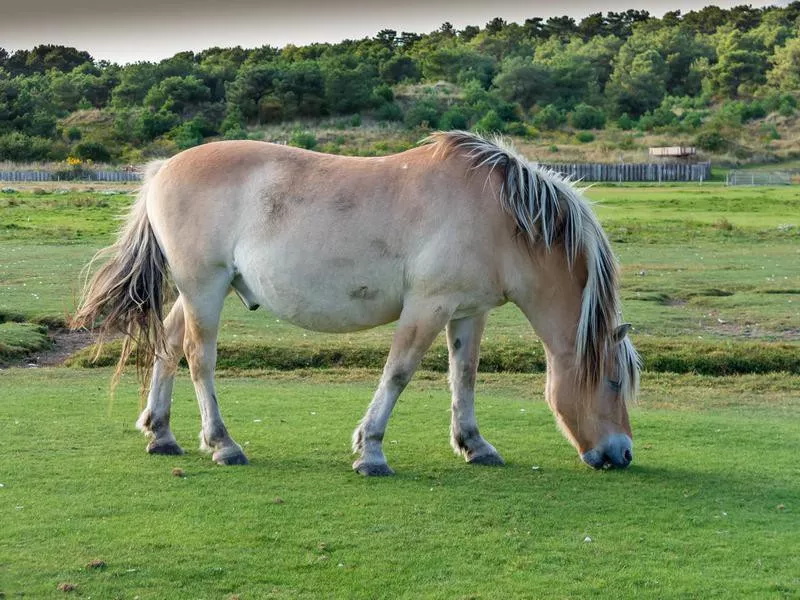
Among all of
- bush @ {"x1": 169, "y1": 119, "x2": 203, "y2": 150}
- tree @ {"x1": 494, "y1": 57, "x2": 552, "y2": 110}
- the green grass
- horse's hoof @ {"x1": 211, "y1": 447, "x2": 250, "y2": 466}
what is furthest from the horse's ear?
tree @ {"x1": 494, "y1": 57, "x2": 552, "y2": 110}

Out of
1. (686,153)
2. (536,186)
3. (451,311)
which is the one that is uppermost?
(536,186)

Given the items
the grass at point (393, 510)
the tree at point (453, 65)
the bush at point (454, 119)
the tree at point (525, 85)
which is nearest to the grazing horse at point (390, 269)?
the grass at point (393, 510)

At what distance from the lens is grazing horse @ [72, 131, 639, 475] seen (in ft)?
25.9

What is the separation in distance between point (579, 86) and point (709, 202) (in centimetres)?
5782

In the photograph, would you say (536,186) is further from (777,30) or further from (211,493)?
(777,30)

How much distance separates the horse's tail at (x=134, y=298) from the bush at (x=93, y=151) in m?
67.0

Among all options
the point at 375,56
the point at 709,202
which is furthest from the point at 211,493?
the point at 375,56

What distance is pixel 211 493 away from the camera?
7262 mm

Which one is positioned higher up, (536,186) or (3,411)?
(536,186)

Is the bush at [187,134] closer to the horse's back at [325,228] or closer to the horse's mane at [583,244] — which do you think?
the horse's back at [325,228]

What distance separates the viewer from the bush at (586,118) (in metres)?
87.4

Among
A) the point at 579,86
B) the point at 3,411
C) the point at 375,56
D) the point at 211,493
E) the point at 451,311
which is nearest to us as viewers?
the point at 211,493

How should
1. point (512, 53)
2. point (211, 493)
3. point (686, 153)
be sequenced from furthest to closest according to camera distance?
point (512, 53) < point (686, 153) < point (211, 493)

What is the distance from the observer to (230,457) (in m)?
8.08
